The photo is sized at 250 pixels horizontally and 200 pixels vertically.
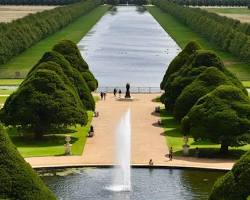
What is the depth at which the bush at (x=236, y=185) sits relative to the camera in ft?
105

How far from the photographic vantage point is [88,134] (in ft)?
201

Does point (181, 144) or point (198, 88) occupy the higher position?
point (198, 88)

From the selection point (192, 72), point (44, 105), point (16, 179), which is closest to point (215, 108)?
point (44, 105)

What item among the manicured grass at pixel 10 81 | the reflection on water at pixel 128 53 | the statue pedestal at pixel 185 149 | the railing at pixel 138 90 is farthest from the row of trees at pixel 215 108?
the manicured grass at pixel 10 81

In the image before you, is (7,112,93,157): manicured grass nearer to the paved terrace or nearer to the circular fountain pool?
the paved terrace

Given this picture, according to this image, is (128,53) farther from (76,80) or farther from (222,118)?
(222,118)

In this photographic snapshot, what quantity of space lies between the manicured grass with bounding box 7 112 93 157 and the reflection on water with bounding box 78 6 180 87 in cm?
3262

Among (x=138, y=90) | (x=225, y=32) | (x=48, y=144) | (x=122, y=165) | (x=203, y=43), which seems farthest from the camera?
(x=203, y=43)

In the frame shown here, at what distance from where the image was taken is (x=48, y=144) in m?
58.1

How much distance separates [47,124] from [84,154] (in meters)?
5.67

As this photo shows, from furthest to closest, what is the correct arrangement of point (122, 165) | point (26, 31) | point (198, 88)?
1. point (26, 31)
2. point (198, 88)
3. point (122, 165)

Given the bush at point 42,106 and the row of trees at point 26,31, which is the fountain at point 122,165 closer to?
the bush at point 42,106

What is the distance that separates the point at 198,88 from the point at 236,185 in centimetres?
3021

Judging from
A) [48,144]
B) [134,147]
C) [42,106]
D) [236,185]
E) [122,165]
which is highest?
[236,185]
